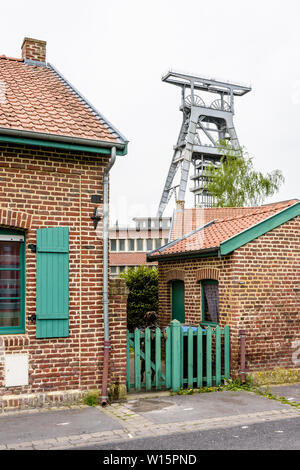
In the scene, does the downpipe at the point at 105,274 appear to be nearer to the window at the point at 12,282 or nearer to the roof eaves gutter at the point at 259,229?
the window at the point at 12,282

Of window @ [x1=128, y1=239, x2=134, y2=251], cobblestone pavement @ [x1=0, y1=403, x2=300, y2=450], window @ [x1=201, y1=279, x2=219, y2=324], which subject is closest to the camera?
cobblestone pavement @ [x1=0, y1=403, x2=300, y2=450]

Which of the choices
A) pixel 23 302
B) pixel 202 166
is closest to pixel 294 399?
pixel 23 302

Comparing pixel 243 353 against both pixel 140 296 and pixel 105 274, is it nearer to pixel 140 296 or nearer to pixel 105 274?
Result: pixel 105 274

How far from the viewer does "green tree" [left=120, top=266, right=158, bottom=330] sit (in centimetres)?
1712

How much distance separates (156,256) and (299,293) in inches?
169

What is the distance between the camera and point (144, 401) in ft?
28.2

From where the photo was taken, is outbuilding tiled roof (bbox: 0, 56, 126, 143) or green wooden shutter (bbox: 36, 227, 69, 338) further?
outbuilding tiled roof (bbox: 0, 56, 126, 143)

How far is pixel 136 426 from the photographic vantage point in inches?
275

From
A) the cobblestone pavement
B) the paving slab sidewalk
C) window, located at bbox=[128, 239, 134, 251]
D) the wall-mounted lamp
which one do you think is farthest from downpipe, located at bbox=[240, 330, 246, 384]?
window, located at bbox=[128, 239, 134, 251]

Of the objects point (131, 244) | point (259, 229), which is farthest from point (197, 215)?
point (131, 244)

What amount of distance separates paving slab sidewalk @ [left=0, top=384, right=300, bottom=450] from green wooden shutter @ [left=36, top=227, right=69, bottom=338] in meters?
1.36

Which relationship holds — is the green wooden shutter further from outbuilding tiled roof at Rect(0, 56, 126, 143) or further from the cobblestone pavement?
outbuilding tiled roof at Rect(0, 56, 126, 143)

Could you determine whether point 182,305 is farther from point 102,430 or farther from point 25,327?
point 102,430

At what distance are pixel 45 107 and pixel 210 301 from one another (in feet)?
18.3
